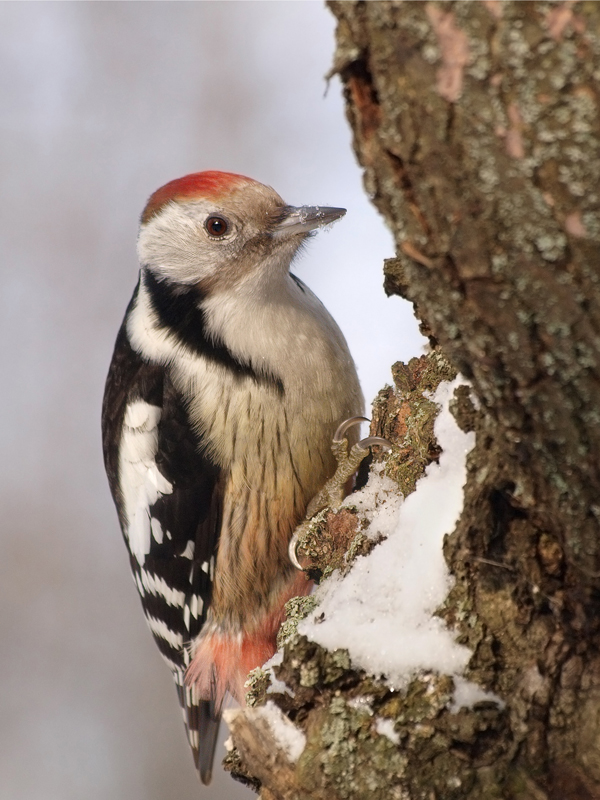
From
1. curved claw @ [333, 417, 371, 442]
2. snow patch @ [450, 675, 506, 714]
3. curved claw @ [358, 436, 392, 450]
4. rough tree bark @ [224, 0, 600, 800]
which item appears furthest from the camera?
curved claw @ [333, 417, 371, 442]

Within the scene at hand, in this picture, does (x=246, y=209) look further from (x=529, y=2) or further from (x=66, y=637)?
(x=66, y=637)

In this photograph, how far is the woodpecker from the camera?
2.46m

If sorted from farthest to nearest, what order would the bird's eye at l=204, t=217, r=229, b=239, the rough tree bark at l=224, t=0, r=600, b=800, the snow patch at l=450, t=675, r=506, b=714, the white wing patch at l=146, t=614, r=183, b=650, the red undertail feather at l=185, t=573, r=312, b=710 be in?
the white wing patch at l=146, t=614, r=183, b=650 → the red undertail feather at l=185, t=573, r=312, b=710 → the bird's eye at l=204, t=217, r=229, b=239 → the snow patch at l=450, t=675, r=506, b=714 → the rough tree bark at l=224, t=0, r=600, b=800

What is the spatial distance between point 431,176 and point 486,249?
4.4 inches

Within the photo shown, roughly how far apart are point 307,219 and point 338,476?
34.2 inches

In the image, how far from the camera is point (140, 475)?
277 cm

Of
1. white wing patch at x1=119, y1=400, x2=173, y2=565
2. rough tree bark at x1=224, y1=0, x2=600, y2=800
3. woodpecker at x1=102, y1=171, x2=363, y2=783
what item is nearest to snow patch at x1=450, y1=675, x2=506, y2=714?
rough tree bark at x1=224, y1=0, x2=600, y2=800

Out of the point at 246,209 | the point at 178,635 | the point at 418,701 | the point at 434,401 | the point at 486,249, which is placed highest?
the point at 246,209

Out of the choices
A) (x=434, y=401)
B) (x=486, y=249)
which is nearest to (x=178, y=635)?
(x=434, y=401)

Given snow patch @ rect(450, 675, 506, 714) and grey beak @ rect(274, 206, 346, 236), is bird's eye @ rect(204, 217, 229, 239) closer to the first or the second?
grey beak @ rect(274, 206, 346, 236)

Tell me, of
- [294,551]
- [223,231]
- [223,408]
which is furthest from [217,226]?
[294,551]

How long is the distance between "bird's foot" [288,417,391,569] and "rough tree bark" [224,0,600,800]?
2.93 feet

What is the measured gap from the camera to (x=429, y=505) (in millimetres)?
1723

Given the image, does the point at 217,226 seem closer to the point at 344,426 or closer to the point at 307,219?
the point at 307,219
